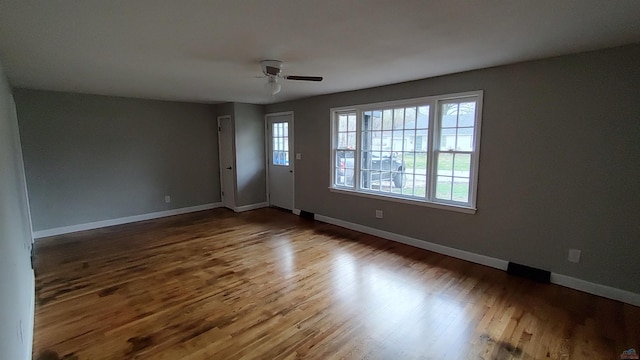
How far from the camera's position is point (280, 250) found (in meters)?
3.93

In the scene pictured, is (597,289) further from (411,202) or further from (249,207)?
(249,207)

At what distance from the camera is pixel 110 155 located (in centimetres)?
499

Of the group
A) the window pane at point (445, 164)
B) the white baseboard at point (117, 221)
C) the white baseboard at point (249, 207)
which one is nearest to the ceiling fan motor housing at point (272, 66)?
the window pane at point (445, 164)

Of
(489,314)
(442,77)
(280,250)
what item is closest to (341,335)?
(489,314)

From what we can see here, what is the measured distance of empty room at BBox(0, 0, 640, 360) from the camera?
2008 mm

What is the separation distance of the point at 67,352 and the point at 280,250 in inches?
89.2

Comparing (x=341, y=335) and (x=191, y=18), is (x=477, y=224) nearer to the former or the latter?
(x=341, y=335)

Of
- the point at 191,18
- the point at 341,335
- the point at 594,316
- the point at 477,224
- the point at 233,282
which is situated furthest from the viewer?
the point at 477,224

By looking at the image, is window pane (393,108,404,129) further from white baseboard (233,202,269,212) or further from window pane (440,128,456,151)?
white baseboard (233,202,269,212)

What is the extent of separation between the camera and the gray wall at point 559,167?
2553 mm

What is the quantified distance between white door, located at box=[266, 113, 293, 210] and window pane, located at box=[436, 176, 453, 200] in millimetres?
2959

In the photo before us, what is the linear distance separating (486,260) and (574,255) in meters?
0.80

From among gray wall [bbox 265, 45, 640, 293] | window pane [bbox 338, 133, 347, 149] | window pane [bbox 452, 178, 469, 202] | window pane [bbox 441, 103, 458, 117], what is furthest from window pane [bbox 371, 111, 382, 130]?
window pane [bbox 452, 178, 469, 202]

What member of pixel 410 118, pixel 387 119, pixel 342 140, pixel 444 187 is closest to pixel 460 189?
pixel 444 187
